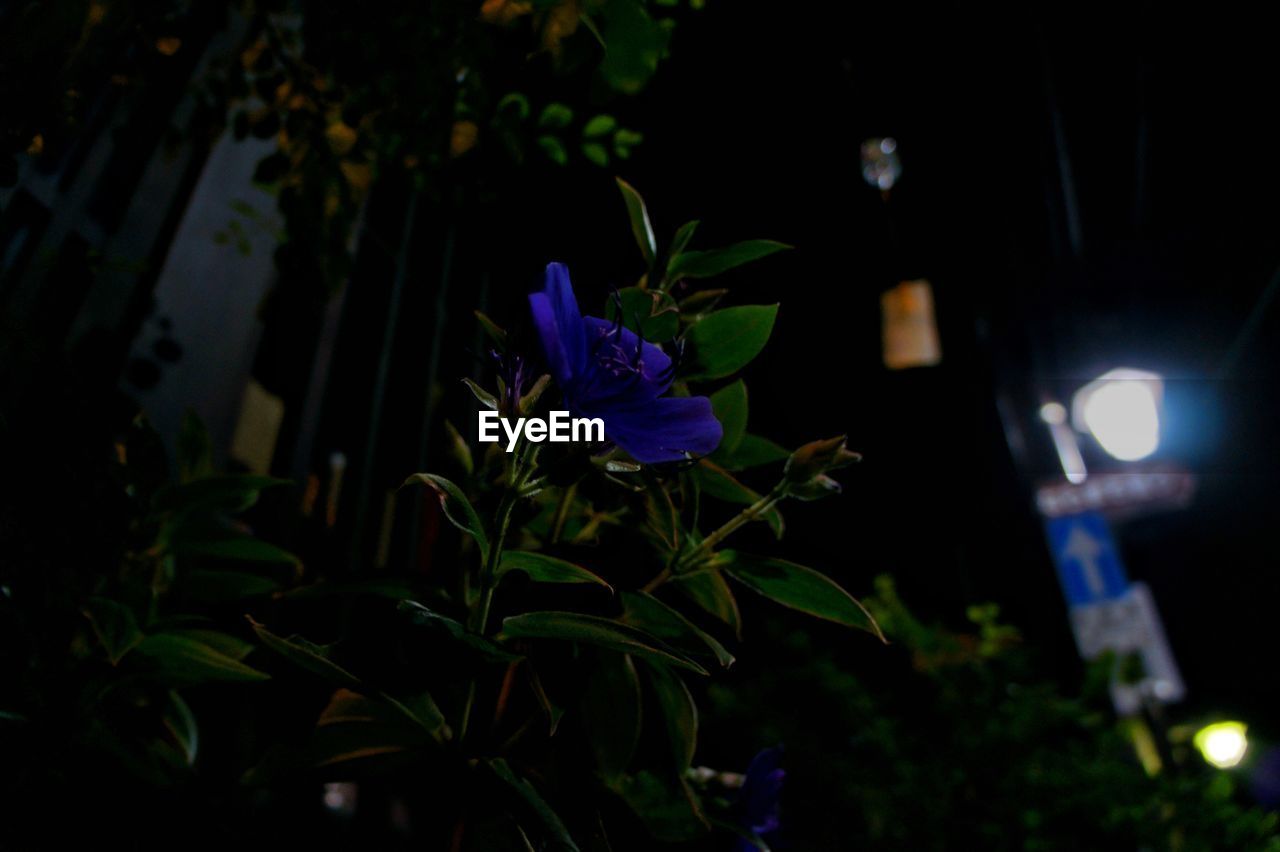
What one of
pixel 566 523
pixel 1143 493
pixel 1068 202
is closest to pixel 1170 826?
pixel 566 523

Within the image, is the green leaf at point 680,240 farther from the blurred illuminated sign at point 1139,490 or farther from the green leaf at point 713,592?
the blurred illuminated sign at point 1139,490

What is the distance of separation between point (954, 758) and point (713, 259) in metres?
1.23

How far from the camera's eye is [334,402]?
209 cm

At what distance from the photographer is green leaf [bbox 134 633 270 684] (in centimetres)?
62

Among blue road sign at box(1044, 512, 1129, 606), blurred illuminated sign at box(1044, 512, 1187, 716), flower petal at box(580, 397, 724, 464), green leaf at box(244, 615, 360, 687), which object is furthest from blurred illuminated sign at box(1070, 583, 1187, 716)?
green leaf at box(244, 615, 360, 687)

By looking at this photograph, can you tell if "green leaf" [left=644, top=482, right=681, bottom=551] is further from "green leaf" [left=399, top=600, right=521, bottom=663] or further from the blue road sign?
the blue road sign

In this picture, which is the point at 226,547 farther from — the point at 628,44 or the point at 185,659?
the point at 628,44

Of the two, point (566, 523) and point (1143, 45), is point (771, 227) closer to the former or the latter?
point (566, 523)

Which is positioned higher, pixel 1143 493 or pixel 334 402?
pixel 1143 493

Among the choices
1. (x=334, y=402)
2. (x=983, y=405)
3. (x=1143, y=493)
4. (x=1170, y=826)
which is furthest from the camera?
(x=1143, y=493)

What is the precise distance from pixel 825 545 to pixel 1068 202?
526 centimetres

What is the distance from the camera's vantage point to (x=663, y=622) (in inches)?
20.8

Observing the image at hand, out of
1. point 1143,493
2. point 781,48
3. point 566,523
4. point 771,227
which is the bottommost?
point 566,523

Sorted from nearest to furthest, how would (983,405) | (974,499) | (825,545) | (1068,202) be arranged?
1. (825,545)
2. (974,499)
3. (983,405)
4. (1068,202)
